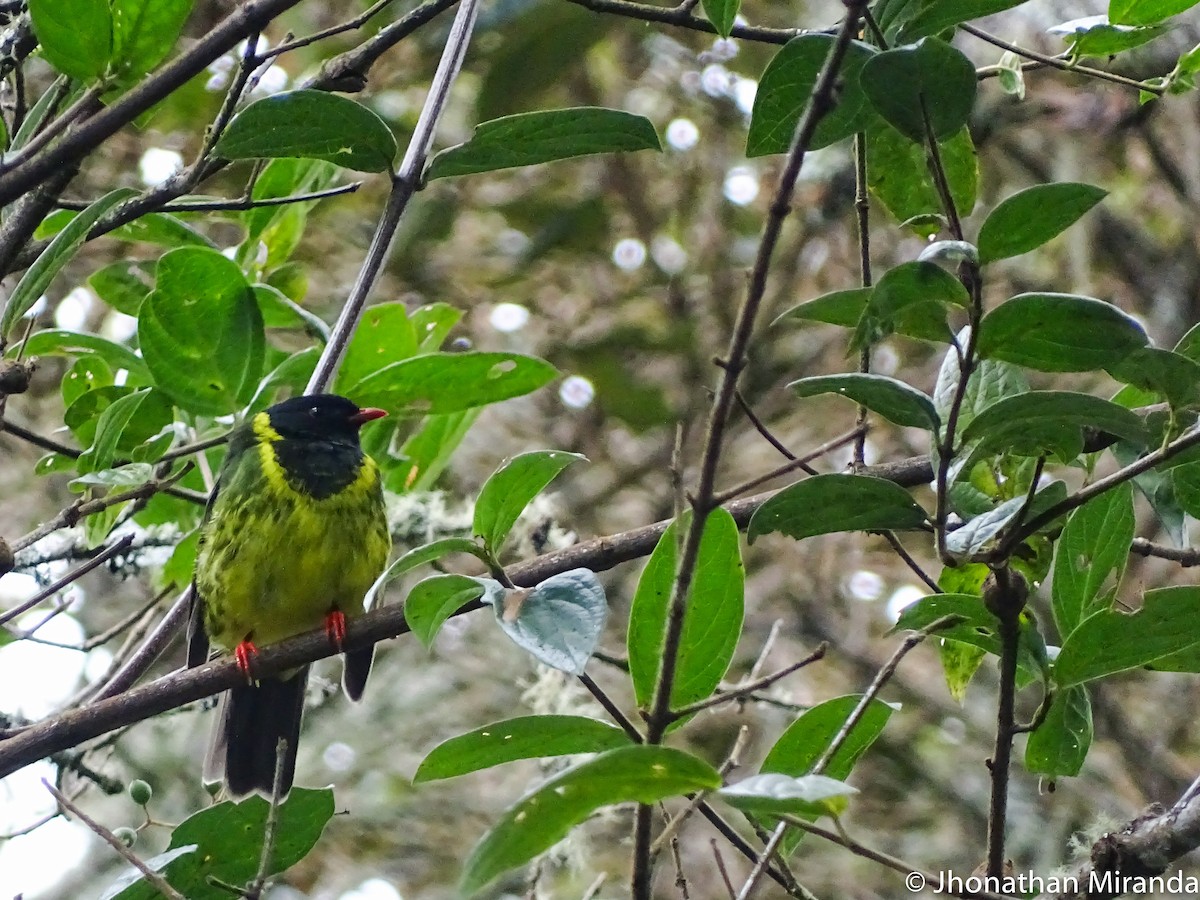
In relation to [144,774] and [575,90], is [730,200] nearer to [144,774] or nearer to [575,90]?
[575,90]

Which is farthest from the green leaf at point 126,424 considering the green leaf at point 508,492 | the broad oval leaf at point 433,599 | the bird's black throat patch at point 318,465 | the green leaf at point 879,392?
the green leaf at point 879,392

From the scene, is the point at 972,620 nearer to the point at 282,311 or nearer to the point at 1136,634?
the point at 1136,634

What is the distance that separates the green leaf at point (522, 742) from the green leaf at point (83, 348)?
1406mm

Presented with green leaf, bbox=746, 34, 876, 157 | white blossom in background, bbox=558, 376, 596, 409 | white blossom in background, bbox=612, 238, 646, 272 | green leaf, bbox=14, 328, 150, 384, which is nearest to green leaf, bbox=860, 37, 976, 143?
green leaf, bbox=746, 34, 876, 157

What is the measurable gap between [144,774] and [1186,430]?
5.12 metres

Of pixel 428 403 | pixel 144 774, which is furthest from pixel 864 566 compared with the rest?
pixel 428 403

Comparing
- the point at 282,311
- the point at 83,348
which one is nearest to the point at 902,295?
the point at 282,311

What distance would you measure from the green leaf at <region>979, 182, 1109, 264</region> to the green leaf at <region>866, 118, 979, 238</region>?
1.76 feet

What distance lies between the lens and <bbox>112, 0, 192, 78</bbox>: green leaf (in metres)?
2.11

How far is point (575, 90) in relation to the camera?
6715 mm

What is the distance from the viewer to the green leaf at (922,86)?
1.51 metres

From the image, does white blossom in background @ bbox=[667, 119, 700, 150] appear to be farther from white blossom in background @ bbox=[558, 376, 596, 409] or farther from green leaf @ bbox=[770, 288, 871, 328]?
green leaf @ bbox=[770, 288, 871, 328]

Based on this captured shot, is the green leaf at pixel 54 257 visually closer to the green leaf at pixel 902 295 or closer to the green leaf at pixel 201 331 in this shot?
the green leaf at pixel 201 331

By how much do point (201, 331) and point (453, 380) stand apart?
1.67ft
